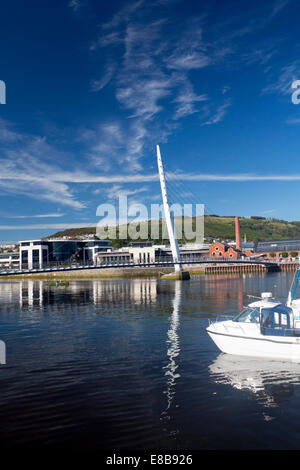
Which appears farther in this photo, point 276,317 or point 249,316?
point 249,316

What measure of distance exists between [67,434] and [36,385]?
3837mm

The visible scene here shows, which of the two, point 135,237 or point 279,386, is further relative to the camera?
point 135,237

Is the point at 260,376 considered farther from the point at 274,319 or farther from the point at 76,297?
the point at 76,297

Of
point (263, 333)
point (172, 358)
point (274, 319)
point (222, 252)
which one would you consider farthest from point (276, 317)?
point (222, 252)

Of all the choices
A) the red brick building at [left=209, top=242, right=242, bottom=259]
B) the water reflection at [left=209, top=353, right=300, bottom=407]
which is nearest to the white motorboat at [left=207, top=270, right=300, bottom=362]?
the water reflection at [left=209, top=353, right=300, bottom=407]

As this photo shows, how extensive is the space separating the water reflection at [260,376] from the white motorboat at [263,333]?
33 centimetres

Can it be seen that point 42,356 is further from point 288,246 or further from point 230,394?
point 288,246

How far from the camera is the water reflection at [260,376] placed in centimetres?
1116

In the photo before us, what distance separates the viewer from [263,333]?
47.0 ft

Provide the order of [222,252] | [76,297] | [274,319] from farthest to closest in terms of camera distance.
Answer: [222,252], [76,297], [274,319]

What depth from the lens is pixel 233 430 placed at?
8.96 metres

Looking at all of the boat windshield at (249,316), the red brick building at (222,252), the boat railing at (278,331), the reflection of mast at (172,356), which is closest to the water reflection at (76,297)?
the reflection of mast at (172,356)

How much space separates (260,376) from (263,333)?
203 centimetres
